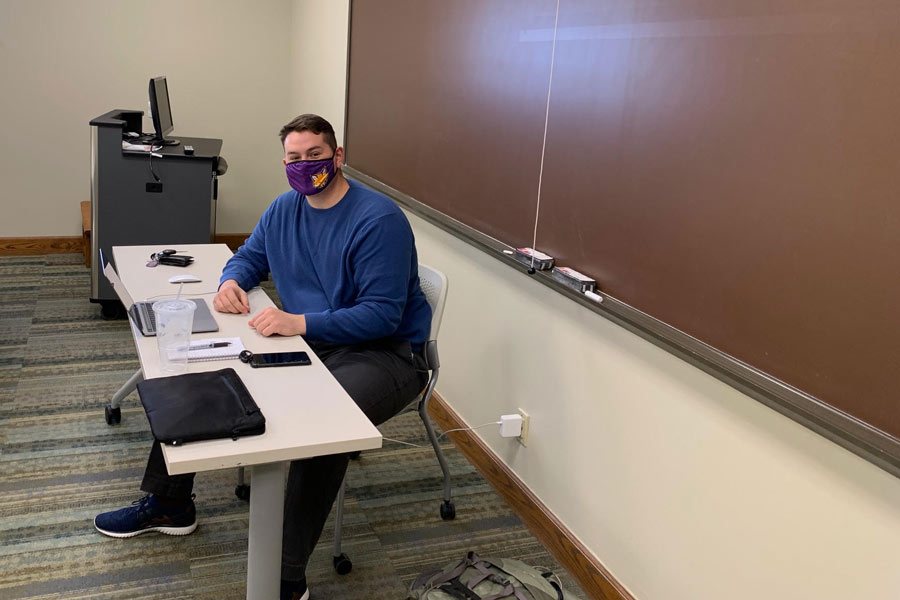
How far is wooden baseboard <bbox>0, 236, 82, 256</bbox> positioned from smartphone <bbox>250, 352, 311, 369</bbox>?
381cm

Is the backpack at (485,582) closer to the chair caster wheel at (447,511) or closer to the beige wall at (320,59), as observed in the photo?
the chair caster wheel at (447,511)

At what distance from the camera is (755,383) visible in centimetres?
166

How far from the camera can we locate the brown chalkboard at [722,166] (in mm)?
1438

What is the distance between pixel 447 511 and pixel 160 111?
292 cm

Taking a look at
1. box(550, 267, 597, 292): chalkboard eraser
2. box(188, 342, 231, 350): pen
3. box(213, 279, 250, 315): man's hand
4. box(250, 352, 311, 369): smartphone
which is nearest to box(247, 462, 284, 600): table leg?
box(250, 352, 311, 369): smartphone

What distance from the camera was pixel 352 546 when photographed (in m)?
2.42

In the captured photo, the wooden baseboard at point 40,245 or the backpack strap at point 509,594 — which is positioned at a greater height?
the wooden baseboard at point 40,245

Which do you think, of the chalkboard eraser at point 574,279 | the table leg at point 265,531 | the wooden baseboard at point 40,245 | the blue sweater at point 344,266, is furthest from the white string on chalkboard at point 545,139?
the wooden baseboard at point 40,245

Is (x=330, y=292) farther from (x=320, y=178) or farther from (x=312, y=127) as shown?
(x=312, y=127)

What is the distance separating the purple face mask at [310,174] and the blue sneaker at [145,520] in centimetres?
102

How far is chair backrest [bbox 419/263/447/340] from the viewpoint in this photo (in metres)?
2.45

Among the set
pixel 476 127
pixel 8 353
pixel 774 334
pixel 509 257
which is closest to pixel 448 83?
pixel 476 127

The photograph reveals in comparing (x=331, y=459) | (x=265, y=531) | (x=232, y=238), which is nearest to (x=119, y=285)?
(x=331, y=459)

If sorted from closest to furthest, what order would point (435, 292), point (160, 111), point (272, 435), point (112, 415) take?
point (272, 435), point (435, 292), point (112, 415), point (160, 111)
